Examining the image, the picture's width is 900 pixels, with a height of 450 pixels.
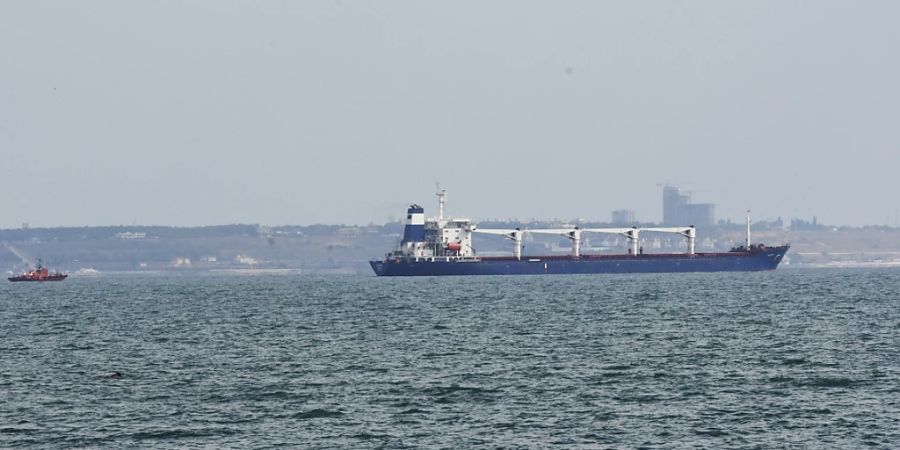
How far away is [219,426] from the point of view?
43.6 metres

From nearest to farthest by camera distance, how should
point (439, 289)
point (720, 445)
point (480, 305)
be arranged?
point (720, 445) → point (480, 305) → point (439, 289)

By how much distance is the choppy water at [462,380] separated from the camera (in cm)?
4203

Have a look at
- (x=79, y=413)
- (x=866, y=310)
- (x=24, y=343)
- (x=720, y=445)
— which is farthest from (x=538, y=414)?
(x=866, y=310)

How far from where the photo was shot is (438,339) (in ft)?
250

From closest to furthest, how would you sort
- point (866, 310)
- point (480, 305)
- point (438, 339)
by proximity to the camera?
1. point (438, 339)
2. point (866, 310)
3. point (480, 305)

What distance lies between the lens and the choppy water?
42031 millimetres

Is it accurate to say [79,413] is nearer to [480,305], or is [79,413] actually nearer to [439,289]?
[480,305]

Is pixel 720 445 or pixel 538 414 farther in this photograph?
pixel 538 414

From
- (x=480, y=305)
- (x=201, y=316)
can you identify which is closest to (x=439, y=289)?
(x=480, y=305)

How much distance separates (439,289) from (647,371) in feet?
338

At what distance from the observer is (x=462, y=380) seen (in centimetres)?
5497

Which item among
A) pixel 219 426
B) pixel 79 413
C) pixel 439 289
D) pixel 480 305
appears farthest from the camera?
pixel 439 289

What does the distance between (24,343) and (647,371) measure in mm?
40775

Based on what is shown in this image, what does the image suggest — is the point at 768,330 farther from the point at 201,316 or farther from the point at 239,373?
the point at 201,316
